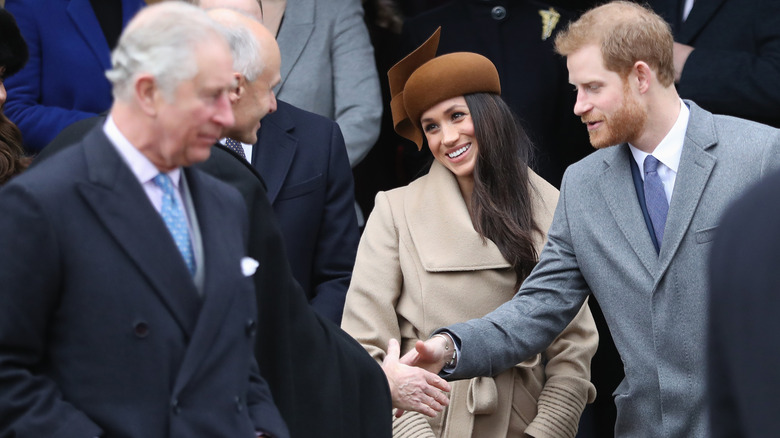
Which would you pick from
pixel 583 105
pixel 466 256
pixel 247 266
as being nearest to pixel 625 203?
pixel 583 105

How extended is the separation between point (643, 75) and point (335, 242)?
51.5 inches

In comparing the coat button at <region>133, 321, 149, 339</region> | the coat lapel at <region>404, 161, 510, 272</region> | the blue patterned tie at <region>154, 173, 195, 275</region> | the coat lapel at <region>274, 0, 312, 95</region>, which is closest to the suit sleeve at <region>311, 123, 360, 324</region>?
the coat lapel at <region>404, 161, 510, 272</region>

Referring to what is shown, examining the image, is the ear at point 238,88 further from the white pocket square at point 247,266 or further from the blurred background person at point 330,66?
the blurred background person at point 330,66

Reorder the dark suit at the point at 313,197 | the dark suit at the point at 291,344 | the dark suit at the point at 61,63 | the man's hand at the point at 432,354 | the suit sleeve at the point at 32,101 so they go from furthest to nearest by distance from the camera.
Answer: the dark suit at the point at 61,63 → the suit sleeve at the point at 32,101 → the dark suit at the point at 313,197 → the man's hand at the point at 432,354 → the dark suit at the point at 291,344

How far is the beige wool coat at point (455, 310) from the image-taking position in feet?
14.0

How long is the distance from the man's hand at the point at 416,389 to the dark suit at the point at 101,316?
1282mm

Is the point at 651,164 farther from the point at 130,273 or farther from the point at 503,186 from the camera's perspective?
the point at 130,273

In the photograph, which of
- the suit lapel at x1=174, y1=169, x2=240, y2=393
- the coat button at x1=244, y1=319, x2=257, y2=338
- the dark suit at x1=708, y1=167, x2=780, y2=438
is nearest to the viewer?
the dark suit at x1=708, y1=167, x2=780, y2=438

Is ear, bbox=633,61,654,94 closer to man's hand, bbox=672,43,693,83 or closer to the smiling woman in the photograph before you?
the smiling woman

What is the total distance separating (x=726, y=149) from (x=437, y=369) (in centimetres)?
110

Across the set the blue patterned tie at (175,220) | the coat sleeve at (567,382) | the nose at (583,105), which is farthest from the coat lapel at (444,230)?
the blue patterned tie at (175,220)

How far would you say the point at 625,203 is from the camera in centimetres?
390

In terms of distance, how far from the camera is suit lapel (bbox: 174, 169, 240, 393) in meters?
2.51

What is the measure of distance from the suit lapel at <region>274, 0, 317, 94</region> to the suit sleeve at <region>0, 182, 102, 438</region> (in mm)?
2939
